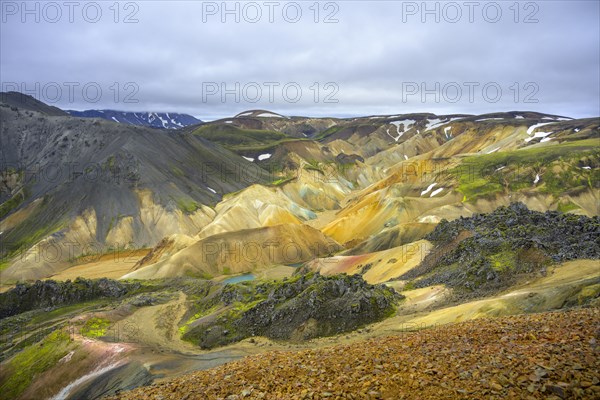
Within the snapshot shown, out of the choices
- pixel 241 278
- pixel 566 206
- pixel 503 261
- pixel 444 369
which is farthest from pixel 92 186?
pixel 444 369

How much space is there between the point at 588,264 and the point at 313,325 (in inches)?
883

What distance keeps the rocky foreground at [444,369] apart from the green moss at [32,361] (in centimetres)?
2216

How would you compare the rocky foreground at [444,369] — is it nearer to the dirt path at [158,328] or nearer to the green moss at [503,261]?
the green moss at [503,261]

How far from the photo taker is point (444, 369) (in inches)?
582

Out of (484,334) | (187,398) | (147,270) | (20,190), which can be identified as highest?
(20,190)

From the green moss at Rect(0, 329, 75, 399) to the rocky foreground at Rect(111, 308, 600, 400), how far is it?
2216 cm

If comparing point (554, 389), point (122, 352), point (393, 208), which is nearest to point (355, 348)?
point (554, 389)

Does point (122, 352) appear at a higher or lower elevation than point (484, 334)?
lower

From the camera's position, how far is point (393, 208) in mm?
105125

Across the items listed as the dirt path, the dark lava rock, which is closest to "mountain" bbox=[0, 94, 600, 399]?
the dark lava rock

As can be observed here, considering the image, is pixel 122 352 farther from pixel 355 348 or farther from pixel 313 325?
pixel 355 348

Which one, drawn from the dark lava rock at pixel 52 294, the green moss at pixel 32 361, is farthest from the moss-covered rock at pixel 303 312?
the dark lava rock at pixel 52 294

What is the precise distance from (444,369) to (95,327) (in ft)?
127

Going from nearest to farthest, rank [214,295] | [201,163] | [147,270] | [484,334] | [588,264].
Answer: [484,334] → [588,264] → [214,295] → [147,270] → [201,163]
